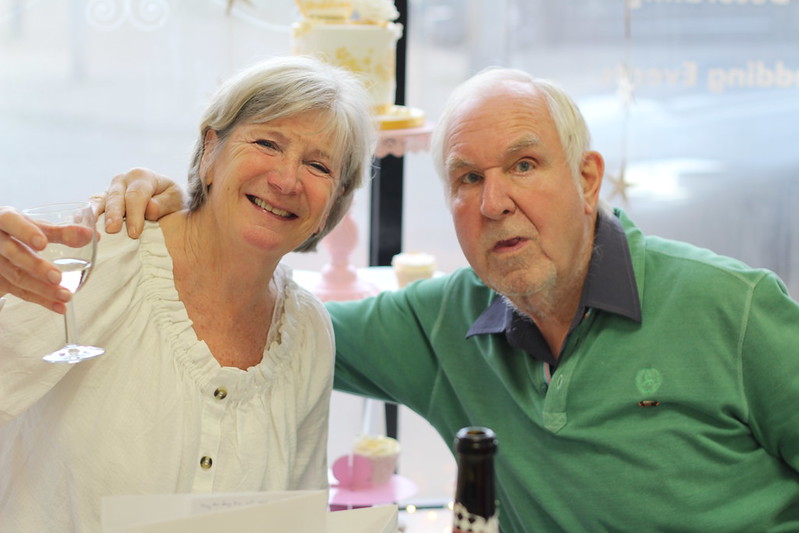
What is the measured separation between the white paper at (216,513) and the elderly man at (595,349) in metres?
0.69

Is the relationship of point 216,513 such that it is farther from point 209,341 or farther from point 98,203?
point 98,203

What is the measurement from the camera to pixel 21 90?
3006 millimetres

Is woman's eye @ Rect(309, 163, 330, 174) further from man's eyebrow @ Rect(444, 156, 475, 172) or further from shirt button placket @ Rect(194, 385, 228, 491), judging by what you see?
shirt button placket @ Rect(194, 385, 228, 491)

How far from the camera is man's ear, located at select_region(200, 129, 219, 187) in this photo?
1.60 metres

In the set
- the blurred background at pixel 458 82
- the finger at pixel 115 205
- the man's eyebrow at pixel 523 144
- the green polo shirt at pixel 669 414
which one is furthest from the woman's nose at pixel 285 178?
the blurred background at pixel 458 82

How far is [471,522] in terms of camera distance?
2.81 ft

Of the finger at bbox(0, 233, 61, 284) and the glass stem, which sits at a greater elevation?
the finger at bbox(0, 233, 61, 284)

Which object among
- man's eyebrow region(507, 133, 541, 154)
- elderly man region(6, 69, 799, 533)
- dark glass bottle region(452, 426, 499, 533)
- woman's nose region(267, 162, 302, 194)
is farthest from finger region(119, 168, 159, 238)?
dark glass bottle region(452, 426, 499, 533)

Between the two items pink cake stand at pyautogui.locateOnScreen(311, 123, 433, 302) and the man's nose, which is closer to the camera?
the man's nose

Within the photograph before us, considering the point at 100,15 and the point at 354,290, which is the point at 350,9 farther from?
the point at 100,15

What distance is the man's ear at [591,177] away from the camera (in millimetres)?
1735

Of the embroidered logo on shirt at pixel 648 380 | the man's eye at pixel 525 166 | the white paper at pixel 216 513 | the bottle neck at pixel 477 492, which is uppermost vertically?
the man's eye at pixel 525 166

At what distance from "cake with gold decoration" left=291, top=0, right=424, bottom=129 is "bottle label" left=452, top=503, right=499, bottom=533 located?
1590 mm

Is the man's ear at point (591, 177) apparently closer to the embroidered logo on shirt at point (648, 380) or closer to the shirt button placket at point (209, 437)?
the embroidered logo on shirt at point (648, 380)
